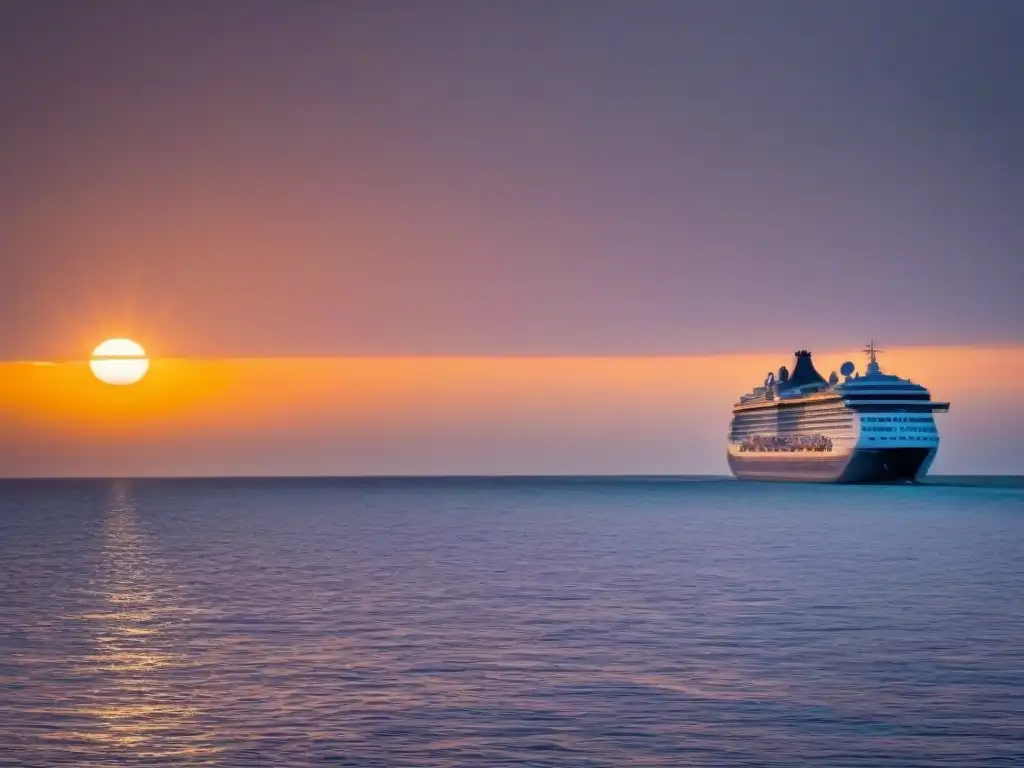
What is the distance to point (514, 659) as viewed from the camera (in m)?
32.9

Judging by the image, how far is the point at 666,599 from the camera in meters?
48.5

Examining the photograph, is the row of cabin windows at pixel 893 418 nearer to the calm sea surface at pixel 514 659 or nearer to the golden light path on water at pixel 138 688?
the calm sea surface at pixel 514 659

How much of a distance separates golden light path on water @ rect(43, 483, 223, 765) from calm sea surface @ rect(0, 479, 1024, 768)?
9 centimetres

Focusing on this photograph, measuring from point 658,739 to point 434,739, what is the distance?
3356mm

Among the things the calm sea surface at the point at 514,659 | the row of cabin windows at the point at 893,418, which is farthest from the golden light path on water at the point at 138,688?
the row of cabin windows at the point at 893,418

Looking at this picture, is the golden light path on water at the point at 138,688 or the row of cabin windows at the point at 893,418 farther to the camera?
the row of cabin windows at the point at 893,418

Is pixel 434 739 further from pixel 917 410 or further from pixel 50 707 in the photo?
pixel 917 410

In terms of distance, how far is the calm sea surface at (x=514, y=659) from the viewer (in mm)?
23359

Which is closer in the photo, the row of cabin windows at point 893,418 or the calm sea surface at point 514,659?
the calm sea surface at point 514,659

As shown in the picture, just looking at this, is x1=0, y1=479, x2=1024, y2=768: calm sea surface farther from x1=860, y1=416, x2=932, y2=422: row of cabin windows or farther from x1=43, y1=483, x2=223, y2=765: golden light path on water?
x1=860, y1=416, x2=932, y2=422: row of cabin windows

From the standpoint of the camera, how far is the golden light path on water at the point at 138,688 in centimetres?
2336

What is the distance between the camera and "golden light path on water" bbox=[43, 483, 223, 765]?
23.4 meters

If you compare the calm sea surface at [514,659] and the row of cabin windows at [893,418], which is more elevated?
the row of cabin windows at [893,418]

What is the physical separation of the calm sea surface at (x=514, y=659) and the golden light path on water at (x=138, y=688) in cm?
9
